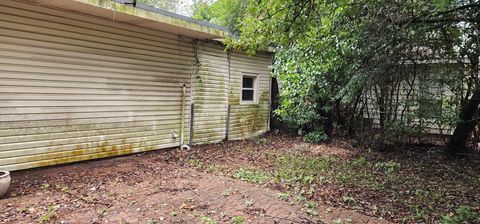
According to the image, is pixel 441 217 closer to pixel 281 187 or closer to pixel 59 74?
pixel 281 187

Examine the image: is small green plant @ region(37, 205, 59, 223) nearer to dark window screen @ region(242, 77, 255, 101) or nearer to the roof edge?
the roof edge

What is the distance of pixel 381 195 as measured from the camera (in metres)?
4.62

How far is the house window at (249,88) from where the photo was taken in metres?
9.69

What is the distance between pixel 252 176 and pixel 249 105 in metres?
4.52

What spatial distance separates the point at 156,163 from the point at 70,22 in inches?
113

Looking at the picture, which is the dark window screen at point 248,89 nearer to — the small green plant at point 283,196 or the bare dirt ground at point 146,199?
the bare dirt ground at point 146,199

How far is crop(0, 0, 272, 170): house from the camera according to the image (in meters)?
4.79

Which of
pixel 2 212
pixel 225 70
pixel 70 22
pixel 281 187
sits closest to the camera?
pixel 2 212

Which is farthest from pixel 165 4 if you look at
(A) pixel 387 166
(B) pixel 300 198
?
(B) pixel 300 198

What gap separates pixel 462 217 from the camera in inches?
147

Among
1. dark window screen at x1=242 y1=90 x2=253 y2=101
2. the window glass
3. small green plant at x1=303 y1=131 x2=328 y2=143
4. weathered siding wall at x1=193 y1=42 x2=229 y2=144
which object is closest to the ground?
weathered siding wall at x1=193 y1=42 x2=229 y2=144

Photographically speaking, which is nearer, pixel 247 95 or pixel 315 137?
pixel 315 137

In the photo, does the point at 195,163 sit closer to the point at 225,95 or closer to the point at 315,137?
the point at 225,95

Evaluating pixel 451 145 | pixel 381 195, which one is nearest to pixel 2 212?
pixel 381 195
